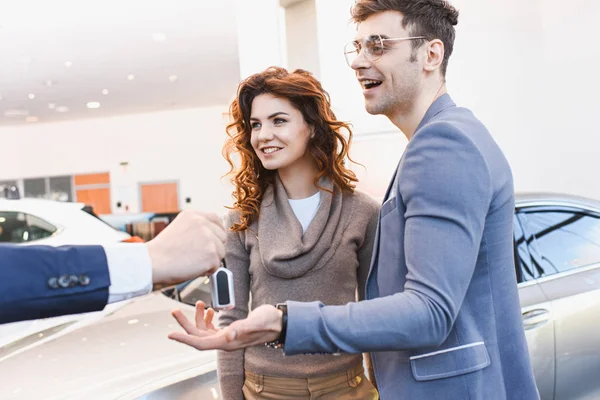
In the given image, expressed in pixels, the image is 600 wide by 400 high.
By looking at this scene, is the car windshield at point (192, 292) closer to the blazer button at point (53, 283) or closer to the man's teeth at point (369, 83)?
the man's teeth at point (369, 83)

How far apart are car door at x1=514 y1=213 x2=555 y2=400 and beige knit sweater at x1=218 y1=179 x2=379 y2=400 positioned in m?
0.90

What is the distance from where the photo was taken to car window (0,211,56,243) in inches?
187

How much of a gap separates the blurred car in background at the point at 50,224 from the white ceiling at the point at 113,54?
4.44 meters

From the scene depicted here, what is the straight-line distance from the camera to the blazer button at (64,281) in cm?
93

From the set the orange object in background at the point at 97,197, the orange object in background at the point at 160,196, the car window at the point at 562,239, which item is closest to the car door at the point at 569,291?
the car window at the point at 562,239

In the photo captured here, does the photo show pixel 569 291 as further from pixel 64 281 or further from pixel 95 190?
pixel 95 190

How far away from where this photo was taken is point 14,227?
485cm

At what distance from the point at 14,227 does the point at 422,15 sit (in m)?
4.38

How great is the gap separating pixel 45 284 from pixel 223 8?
8578mm

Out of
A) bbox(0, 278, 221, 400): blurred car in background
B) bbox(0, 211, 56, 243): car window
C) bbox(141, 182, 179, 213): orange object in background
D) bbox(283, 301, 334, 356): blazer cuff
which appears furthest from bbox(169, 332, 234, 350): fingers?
bbox(141, 182, 179, 213): orange object in background

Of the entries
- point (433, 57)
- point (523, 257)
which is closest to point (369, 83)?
point (433, 57)

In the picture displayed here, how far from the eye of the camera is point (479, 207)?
113 cm

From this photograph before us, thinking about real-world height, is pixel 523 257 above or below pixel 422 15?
below

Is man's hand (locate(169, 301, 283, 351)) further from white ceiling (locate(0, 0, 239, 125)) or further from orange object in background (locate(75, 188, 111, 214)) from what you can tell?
orange object in background (locate(75, 188, 111, 214))
